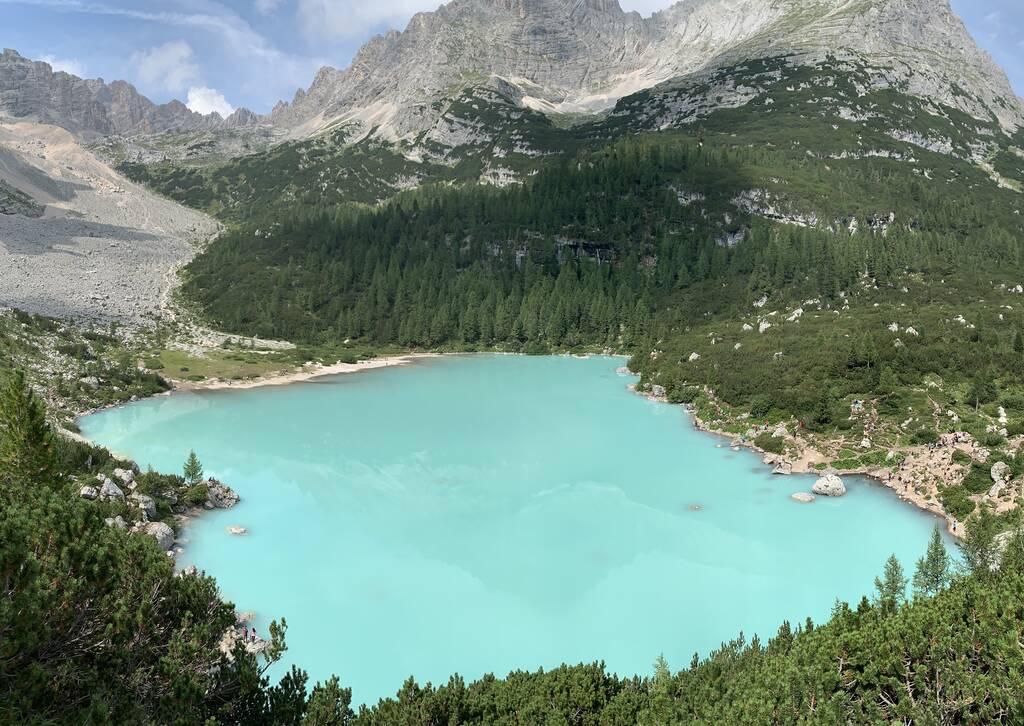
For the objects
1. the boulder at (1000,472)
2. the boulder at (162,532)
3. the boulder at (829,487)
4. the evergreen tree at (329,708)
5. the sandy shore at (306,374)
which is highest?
the boulder at (1000,472)

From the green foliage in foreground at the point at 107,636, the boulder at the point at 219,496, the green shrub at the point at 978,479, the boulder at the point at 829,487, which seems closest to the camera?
the green foliage in foreground at the point at 107,636

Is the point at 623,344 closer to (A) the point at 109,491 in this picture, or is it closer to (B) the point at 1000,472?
(B) the point at 1000,472

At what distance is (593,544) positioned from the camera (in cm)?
2670

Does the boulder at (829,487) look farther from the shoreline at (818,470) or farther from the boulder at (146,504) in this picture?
the boulder at (146,504)

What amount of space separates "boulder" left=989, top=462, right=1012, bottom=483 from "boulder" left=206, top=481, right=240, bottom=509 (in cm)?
3703

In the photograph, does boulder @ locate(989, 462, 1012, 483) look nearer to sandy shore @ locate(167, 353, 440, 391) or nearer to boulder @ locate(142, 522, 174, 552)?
boulder @ locate(142, 522, 174, 552)

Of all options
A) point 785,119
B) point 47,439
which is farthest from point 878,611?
point 785,119

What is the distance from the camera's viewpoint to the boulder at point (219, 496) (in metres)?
30.4

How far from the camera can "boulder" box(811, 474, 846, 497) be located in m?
31.7

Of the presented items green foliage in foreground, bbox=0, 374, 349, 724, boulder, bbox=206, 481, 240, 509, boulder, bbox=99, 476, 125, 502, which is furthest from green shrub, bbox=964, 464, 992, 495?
boulder, bbox=99, 476, 125, 502

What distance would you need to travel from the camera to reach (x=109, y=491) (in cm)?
2647

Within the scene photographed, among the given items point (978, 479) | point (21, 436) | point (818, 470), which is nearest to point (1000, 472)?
point (978, 479)

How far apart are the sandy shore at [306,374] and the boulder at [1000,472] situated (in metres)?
62.6

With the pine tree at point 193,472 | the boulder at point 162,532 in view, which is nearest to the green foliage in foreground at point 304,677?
the boulder at point 162,532
